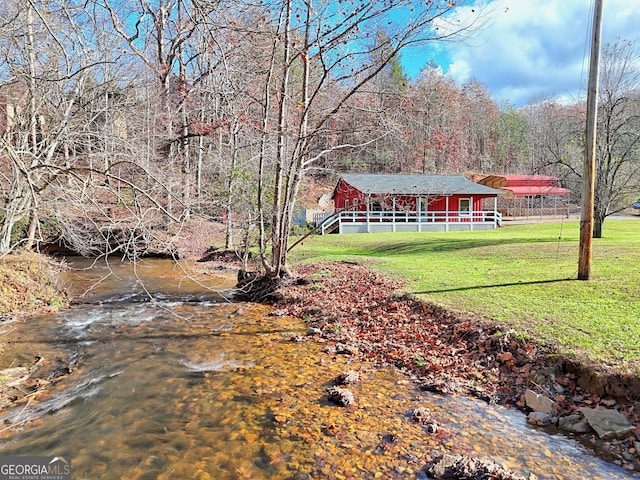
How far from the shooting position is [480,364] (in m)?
5.88

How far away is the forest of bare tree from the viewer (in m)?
5.27

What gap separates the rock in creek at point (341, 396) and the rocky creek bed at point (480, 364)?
3.59ft

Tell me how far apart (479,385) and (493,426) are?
3.33 feet

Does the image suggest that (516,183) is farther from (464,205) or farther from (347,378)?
(347,378)

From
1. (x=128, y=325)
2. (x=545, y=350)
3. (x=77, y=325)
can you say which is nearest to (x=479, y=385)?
(x=545, y=350)

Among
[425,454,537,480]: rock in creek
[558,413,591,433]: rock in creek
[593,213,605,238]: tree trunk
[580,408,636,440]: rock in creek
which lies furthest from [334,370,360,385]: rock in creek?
[593,213,605,238]: tree trunk

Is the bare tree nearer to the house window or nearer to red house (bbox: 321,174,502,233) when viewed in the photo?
red house (bbox: 321,174,502,233)

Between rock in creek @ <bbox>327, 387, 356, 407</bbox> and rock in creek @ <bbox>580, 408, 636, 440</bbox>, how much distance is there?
2.57 m

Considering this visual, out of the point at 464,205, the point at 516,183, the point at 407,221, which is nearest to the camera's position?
the point at 407,221

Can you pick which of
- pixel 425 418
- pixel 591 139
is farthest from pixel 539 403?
pixel 591 139

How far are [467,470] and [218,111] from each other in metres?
12.7

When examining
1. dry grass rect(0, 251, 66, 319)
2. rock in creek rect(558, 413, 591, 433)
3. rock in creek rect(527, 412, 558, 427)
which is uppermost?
dry grass rect(0, 251, 66, 319)

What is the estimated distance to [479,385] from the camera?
213 inches

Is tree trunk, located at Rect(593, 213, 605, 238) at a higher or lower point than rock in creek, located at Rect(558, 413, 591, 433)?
higher
